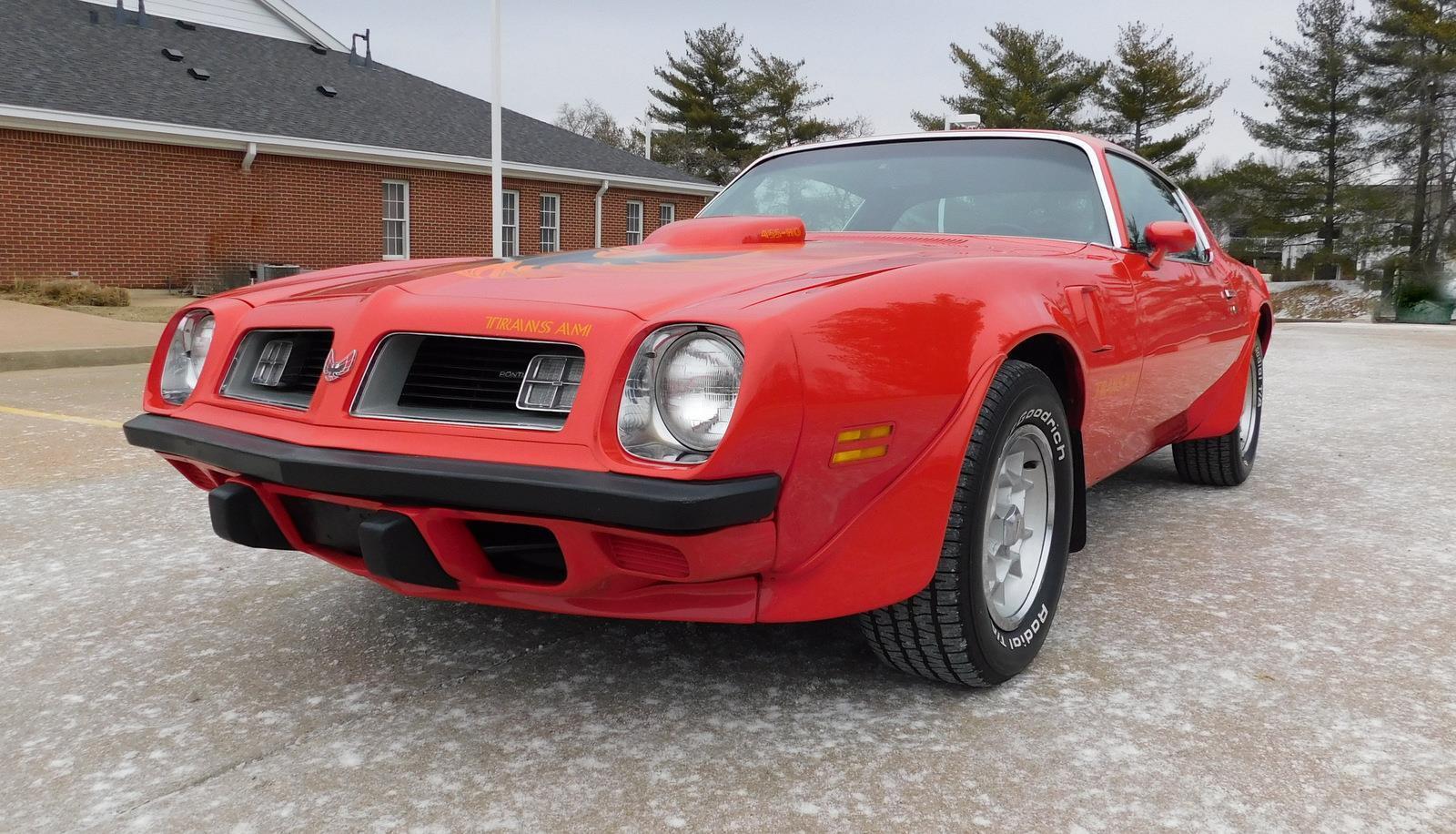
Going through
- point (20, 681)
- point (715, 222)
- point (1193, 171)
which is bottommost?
point (20, 681)

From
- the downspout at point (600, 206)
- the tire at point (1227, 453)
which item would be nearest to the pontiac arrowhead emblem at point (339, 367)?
the tire at point (1227, 453)

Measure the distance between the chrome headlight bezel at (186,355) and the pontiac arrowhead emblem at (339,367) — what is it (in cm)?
63

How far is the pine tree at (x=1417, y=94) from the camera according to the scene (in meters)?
34.5

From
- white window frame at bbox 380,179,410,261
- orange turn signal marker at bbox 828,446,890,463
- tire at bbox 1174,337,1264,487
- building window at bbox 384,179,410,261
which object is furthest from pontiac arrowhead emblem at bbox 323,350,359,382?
building window at bbox 384,179,410,261

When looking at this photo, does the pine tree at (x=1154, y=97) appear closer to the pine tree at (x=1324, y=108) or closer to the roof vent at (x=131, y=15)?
the pine tree at (x=1324, y=108)

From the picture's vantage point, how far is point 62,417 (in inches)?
252

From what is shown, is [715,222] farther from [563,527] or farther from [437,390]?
[563,527]

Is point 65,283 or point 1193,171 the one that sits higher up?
point 1193,171

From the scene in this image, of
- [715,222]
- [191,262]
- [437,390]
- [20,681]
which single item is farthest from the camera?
[191,262]

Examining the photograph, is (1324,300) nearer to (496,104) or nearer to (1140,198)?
(496,104)

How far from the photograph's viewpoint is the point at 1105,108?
4197 centimetres

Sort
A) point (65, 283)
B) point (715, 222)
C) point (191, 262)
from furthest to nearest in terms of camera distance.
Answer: point (191, 262)
point (65, 283)
point (715, 222)

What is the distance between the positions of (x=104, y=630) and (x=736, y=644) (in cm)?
162

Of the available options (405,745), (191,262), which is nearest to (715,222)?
(405,745)
